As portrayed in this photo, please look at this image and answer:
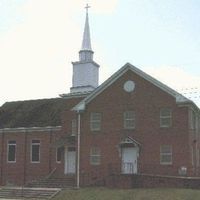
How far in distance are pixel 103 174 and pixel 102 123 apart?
383 cm

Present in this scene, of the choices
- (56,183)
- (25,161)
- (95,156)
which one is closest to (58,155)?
(25,161)

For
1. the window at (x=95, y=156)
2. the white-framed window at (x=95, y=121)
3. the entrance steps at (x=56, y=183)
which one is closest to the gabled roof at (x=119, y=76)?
the white-framed window at (x=95, y=121)

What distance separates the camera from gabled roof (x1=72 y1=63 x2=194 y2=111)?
37.1 m

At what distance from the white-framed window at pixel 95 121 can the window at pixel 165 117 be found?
16.2 ft

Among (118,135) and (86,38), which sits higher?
(86,38)

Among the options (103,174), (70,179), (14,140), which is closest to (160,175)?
(103,174)

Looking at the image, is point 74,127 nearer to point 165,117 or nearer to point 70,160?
point 70,160

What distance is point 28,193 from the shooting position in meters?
36.9

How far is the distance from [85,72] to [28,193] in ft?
45.0

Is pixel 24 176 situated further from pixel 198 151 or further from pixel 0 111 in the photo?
pixel 198 151

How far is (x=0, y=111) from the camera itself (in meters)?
51.0

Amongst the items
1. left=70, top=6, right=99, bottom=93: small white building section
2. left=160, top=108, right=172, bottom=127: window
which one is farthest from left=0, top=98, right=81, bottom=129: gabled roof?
left=160, top=108, right=172, bottom=127: window

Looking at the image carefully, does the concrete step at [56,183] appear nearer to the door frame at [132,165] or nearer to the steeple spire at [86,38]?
the door frame at [132,165]

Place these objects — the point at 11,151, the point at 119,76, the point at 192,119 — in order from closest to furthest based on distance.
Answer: the point at 192,119 < the point at 119,76 < the point at 11,151
